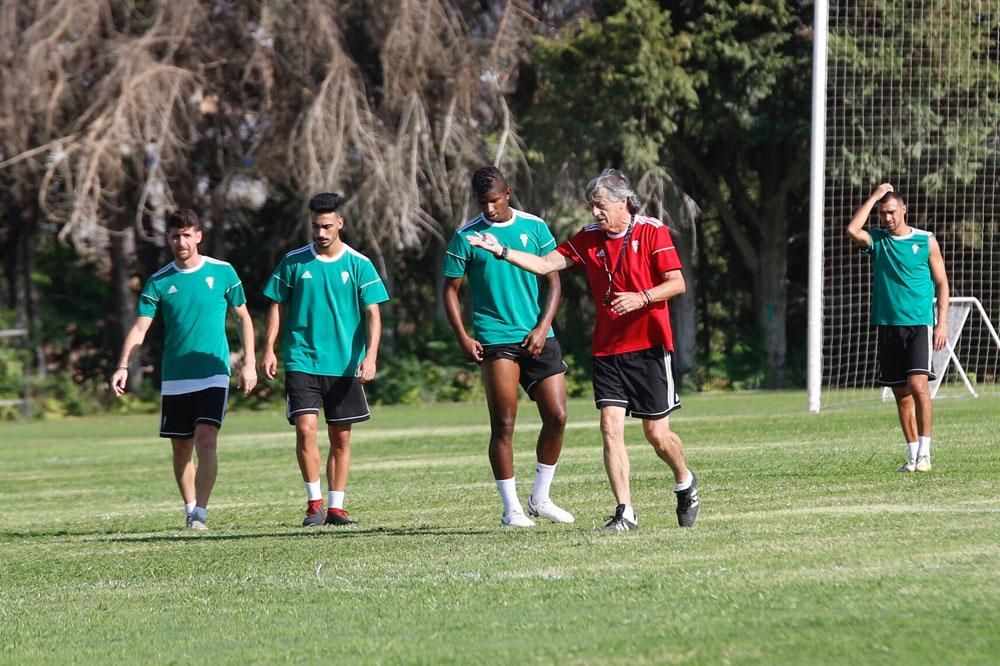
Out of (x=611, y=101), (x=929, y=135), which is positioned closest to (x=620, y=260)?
(x=929, y=135)

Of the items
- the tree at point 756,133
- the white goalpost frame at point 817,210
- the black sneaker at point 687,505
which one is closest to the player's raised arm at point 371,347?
the black sneaker at point 687,505

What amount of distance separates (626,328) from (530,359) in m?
0.94

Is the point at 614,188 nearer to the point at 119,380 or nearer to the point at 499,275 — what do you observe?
the point at 499,275

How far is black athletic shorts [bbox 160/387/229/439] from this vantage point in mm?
11680

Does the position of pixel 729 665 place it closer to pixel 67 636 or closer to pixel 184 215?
pixel 67 636

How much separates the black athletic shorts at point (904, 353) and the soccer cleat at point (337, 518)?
174 inches

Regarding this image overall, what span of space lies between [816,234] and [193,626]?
15.9 meters

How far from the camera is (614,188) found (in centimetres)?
951

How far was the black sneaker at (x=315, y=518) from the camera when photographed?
11.6 m

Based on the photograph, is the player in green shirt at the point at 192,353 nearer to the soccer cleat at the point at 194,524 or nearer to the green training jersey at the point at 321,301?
the soccer cleat at the point at 194,524

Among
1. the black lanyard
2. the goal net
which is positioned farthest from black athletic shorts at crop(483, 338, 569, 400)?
the goal net

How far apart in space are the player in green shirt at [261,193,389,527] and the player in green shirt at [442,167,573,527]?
4.09 feet

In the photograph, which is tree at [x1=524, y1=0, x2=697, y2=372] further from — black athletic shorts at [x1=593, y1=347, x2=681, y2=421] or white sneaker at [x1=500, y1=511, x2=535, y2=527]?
black athletic shorts at [x1=593, y1=347, x2=681, y2=421]

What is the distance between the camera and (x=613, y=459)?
962 centimetres
